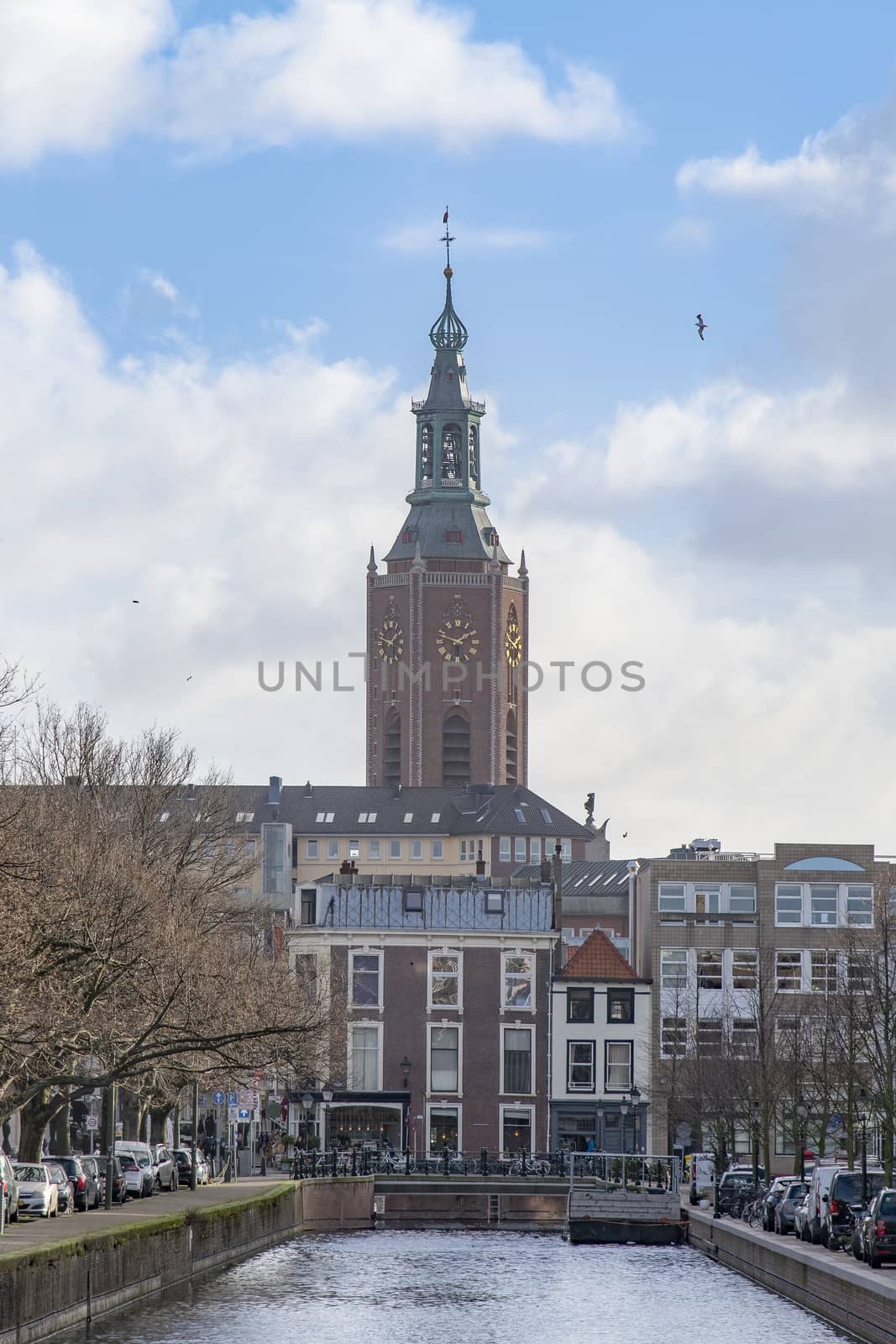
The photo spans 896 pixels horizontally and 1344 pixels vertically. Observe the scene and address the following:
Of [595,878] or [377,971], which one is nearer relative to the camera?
[377,971]

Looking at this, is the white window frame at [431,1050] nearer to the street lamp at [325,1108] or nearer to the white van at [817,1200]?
the street lamp at [325,1108]

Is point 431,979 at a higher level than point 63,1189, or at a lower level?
higher

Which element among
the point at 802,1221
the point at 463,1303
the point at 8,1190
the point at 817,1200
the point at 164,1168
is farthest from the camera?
the point at 164,1168

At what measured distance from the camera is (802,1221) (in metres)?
66.4

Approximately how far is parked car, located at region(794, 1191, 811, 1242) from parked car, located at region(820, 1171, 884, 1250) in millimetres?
3142

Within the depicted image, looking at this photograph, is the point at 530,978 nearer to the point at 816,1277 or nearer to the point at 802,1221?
the point at 802,1221

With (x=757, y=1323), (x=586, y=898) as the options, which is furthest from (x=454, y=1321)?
(x=586, y=898)

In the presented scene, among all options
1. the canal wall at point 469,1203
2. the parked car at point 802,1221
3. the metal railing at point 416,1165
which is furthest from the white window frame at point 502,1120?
the parked car at point 802,1221

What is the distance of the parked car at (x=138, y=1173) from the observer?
69875 mm

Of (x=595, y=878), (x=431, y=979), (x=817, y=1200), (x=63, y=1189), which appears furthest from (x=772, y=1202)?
(x=595, y=878)

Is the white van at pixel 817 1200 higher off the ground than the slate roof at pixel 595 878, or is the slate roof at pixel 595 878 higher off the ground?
the slate roof at pixel 595 878

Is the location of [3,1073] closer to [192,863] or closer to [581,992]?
[192,863]

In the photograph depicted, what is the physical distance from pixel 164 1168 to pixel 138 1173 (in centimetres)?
527

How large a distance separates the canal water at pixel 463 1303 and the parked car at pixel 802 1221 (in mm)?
2343
